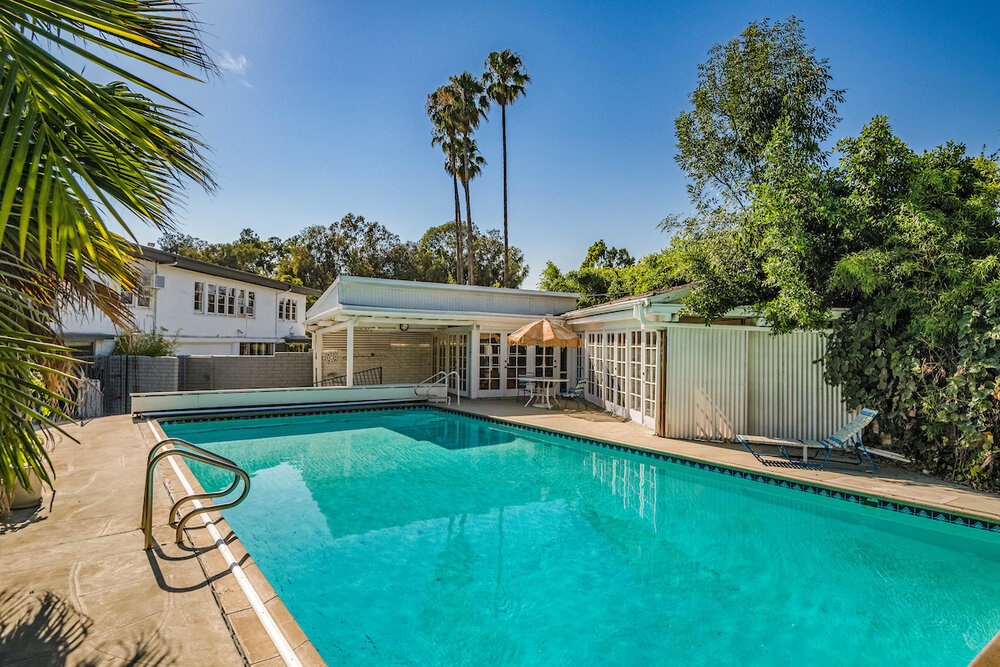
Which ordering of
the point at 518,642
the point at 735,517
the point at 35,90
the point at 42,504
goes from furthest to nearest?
the point at 735,517
the point at 42,504
the point at 518,642
the point at 35,90

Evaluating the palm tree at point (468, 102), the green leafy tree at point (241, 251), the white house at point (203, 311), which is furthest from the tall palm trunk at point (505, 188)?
the green leafy tree at point (241, 251)

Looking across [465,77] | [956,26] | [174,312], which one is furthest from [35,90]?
[465,77]

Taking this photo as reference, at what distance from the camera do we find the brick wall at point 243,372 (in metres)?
15.1

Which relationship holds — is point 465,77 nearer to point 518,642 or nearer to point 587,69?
point 587,69

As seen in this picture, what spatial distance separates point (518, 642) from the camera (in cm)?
352

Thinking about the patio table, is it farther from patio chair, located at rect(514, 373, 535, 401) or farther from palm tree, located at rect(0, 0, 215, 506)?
palm tree, located at rect(0, 0, 215, 506)

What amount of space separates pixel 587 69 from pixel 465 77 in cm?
1078

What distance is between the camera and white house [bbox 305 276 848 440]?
29.1ft

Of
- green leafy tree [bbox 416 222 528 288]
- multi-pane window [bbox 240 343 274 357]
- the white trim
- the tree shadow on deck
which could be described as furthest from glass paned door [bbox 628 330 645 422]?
green leafy tree [bbox 416 222 528 288]

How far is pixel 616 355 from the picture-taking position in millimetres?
12250

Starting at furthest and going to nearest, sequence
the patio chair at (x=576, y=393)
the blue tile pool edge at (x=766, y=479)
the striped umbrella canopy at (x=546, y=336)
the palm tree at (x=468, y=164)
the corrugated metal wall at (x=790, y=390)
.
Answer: the palm tree at (x=468, y=164) < the patio chair at (x=576, y=393) < the striped umbrella canopy at (x=546, y=336) < the corrugated metal wall at (x=790, y=390) < the blue tile pool edge at (x=766, y=479)

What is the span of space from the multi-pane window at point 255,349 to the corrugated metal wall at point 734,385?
1908 cm

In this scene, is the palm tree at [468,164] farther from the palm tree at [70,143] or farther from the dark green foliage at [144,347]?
the palm tree at [70,143]

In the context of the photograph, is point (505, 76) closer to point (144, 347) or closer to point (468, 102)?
point (468, 102)
